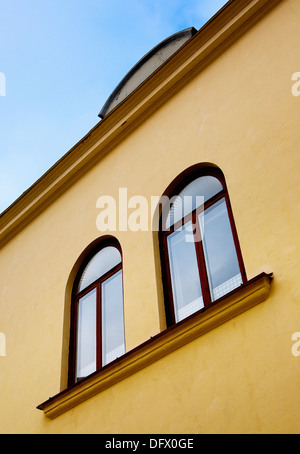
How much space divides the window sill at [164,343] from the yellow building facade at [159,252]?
0.04ft

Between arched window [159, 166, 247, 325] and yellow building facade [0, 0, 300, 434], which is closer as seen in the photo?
yellow building facade [0, 0, 300, 434]

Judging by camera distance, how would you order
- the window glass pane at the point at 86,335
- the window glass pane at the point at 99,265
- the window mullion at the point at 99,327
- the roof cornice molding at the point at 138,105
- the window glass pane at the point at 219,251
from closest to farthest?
the window glass pane at the point at 219,251 < the window mullion at the point at 99,327 < the window glass pane at the point at 86,335 < the roof cornice molding at the point at 138,105 < the window glass pane at the point at 99,265

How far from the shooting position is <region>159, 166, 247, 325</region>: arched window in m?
6.04

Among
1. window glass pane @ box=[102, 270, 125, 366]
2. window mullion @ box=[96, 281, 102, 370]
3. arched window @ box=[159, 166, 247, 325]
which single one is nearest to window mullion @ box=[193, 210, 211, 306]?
arched window @ box=[159, 166, 247, 325]

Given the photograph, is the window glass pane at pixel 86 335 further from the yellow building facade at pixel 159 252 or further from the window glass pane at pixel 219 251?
the window glass pane at pixel 219 251

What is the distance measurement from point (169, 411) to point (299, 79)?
3.67m

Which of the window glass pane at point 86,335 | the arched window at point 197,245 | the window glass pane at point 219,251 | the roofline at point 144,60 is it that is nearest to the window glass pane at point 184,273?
the arched window at point 197,245

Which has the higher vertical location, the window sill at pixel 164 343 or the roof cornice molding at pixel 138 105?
the roof cornice molding at pixel 138 105

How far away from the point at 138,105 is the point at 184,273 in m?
2.98

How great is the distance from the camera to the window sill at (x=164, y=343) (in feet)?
16.9

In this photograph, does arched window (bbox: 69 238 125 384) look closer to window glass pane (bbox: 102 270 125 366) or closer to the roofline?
window glass pane (bbox: 102 270 125 366)

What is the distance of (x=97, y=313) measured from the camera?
730 cm

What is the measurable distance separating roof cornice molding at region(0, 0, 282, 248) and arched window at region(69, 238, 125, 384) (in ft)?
5.56

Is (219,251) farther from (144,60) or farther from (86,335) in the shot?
(144,60)
